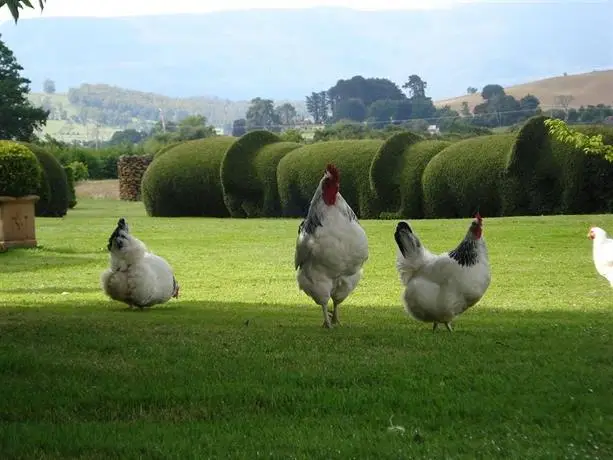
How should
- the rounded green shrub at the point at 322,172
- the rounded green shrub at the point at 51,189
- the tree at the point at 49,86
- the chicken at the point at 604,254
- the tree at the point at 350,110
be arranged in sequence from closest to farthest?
the chicken at the point at 604,254, the rounded green shrub at the point at 322,172, the rounded green shrub at the point at 51,189, the tree at the point at 350,110, the tree at the point at 49,86

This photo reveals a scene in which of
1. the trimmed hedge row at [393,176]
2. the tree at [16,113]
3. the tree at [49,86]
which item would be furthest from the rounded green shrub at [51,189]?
the tree at [49,86]

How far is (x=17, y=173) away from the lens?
21438 mm

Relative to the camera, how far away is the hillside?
5097cm

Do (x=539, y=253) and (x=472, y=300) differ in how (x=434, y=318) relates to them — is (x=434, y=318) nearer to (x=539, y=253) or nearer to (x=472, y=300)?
(x=472, y=300)

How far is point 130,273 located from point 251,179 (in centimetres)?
2165

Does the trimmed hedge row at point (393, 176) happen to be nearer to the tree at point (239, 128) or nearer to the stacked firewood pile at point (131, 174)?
the stacked firewood pile at point (131, 174)

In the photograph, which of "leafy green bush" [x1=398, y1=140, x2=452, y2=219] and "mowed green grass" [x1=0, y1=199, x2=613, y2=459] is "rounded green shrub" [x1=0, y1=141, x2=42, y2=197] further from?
"leafy green bush" [x1=398, y1=140, x2=452, y2=219]

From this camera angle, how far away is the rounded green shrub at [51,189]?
32.4 metres

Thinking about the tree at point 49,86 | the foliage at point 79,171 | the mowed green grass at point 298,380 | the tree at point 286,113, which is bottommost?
the foliage at point 79,171

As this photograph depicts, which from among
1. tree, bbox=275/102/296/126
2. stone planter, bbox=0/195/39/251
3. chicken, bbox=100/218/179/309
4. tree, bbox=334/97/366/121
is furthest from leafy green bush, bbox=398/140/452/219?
tree, bbox=275/102/296/126

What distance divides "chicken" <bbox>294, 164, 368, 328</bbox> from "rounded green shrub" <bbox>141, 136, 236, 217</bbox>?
981 inches

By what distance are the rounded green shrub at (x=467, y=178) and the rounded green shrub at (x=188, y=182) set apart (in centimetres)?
874

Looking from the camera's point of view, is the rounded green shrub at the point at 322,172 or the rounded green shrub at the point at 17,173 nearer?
the rounded green shrub at the point at 17,173

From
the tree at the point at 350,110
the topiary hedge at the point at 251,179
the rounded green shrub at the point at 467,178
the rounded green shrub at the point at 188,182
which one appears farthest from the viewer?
the tree at the point at 350,110
